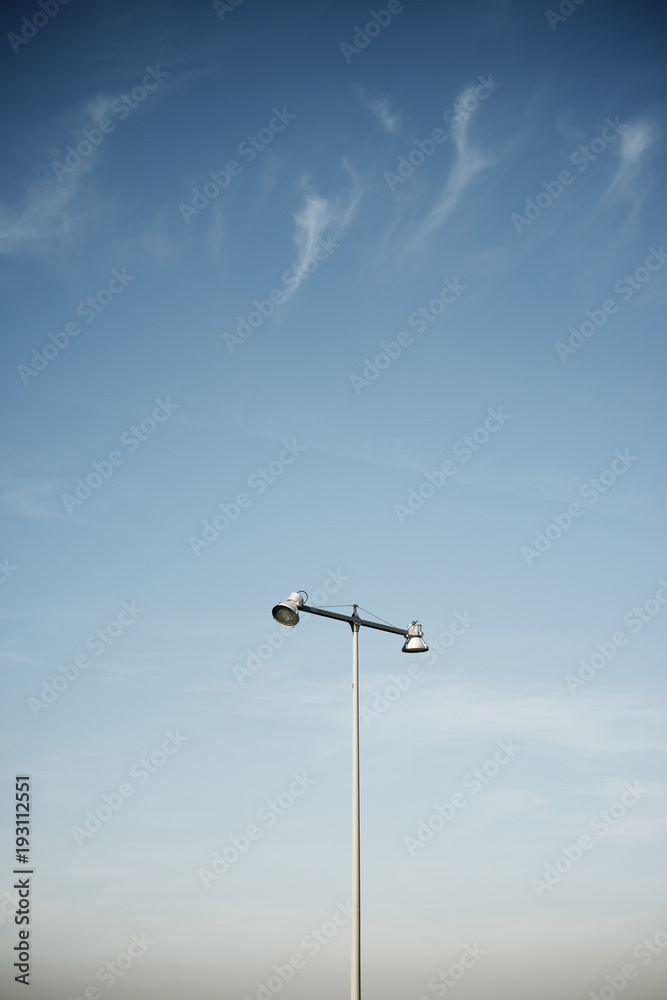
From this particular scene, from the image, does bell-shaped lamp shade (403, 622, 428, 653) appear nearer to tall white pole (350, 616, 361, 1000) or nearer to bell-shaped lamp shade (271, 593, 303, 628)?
tall white pole (350, 616, 361, 1000)

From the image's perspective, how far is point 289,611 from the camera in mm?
14844

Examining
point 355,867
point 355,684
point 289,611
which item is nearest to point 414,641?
point 355,684

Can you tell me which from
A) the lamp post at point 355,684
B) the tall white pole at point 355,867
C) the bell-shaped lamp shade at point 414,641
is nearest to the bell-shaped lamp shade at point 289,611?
the lamp post at point 355,684

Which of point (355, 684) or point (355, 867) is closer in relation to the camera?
point (355, 867)

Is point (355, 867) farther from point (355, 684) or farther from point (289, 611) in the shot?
point (289, 611)

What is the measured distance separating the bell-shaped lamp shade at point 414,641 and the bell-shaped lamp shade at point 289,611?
261 cm

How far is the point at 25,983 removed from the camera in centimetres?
2283

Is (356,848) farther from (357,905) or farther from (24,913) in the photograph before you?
(24,913)

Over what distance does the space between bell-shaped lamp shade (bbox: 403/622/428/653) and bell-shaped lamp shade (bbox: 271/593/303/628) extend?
2.61 metres

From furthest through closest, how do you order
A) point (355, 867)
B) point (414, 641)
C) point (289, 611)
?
point (414, 641), point (289, 611), point (355, 867)

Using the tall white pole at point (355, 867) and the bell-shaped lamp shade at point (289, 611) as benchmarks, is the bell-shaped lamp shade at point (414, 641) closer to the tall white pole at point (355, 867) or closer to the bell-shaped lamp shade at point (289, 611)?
the tall white pole at point (355, 867)

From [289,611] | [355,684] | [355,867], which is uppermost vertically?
[289,611]

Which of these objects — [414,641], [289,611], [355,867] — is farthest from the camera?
[414,641]

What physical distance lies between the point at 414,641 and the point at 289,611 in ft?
9.50
